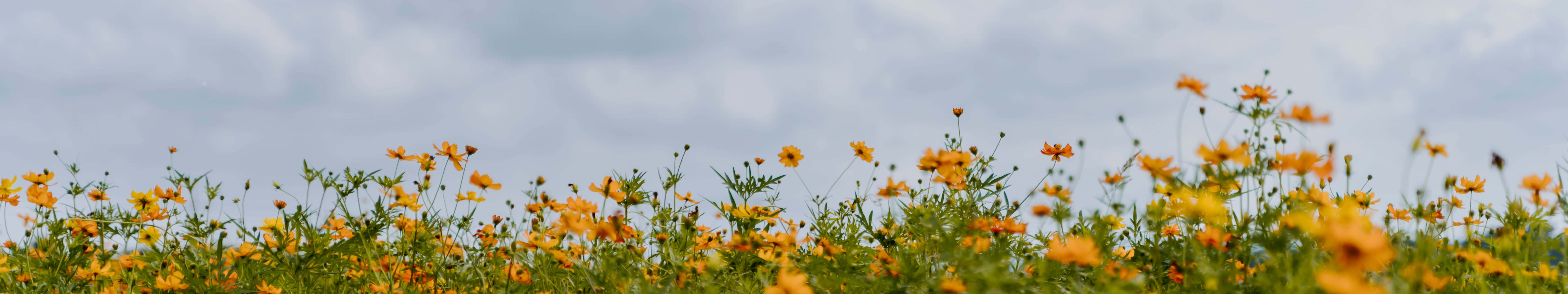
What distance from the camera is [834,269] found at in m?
1.73

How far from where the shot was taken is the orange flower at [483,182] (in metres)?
2.41

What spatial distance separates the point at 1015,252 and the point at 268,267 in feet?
7.64

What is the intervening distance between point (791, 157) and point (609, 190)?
1.30m

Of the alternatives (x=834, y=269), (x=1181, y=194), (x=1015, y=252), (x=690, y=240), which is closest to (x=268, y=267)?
(x=690, y=240)

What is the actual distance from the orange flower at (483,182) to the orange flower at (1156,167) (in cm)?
182

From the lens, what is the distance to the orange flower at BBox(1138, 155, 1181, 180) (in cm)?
151

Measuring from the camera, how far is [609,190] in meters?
2.09

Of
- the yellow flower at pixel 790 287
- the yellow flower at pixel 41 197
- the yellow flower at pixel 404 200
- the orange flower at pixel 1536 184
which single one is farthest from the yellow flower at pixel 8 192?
the orange flower at pixel 1536 184

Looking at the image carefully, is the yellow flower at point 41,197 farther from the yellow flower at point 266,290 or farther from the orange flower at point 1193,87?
the orange flower at point 1193,87

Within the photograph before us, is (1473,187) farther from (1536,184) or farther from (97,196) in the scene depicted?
(97,196)

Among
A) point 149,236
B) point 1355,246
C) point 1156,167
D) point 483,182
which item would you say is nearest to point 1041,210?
point 1156,167

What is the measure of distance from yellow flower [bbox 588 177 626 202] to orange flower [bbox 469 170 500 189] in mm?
464

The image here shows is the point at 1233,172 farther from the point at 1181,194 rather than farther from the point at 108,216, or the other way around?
the point at 108,216


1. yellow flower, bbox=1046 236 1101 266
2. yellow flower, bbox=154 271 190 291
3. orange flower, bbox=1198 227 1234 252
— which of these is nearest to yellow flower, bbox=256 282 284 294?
yellow flower, bbox=154 271 190 291
